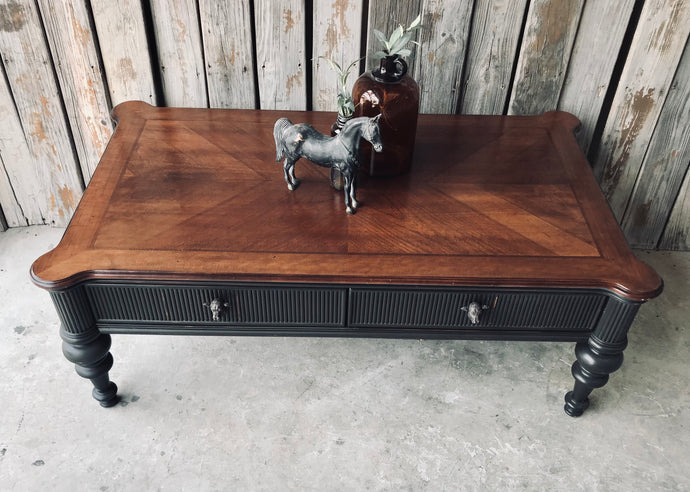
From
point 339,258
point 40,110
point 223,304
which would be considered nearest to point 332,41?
point 339,258

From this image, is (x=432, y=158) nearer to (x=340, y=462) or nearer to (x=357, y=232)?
(x=357, y=232)

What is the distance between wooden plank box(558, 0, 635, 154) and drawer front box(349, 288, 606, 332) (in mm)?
718

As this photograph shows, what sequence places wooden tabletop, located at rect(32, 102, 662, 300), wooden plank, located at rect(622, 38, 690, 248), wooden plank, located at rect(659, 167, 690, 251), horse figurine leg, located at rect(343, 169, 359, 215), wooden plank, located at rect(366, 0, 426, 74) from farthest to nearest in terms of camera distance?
wooden plank, located at rect(659, 167, 690, 251) → wooden plank, located at rect(622, 38, 690, 248) → wooden plank, located at rect(366, 0, 426, 74) → horse figurine leg, located at rect(343, 169, 359, 215) → wooden tabletop, located at rect(32, 102, 662, 300)

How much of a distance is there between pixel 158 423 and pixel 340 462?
0.51 m

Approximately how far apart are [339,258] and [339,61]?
0.75 meters

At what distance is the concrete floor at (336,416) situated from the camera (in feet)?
5.11

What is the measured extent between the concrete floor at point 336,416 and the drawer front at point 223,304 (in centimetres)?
35

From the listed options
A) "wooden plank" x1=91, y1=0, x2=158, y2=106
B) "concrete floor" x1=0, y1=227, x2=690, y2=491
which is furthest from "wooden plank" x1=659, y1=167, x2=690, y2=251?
"wooden plank" x1=91, y1=0, x2=158, y2=106

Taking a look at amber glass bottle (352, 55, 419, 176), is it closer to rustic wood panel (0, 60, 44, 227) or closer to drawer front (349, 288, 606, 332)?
drawer front (349, 288, 606, 332)

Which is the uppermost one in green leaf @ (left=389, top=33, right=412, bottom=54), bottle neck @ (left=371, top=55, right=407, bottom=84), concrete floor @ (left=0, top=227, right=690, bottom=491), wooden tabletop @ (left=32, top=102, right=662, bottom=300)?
green leaf @ (left=389, top=33, right=412, bottom=54)

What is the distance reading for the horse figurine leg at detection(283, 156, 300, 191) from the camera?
153 centimetres

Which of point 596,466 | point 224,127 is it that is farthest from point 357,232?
point 596,466

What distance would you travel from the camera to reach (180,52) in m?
1.83

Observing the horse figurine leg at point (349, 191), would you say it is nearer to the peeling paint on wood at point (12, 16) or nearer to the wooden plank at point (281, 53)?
the wooden plank at point (281, 53)
